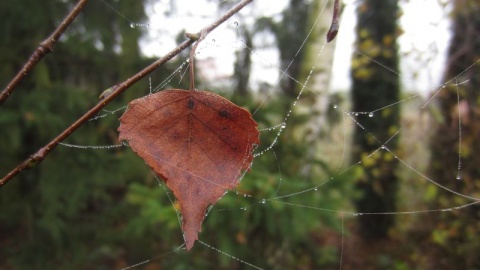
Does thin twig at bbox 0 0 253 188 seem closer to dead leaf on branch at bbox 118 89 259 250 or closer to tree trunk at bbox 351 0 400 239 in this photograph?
dead leaf on branch at bbox 118 89 259 250

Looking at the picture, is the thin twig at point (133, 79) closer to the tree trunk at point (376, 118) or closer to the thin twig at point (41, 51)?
the thin twig at point (41, 51)

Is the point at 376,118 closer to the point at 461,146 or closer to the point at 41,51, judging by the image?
the point at 461,146

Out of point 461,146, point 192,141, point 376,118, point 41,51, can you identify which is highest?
point 41,51

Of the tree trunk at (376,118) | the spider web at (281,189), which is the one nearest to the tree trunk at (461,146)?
the spider web at (281,189)

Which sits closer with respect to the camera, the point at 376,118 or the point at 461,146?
the point at 461,146

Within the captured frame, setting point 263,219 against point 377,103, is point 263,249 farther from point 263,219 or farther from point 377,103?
point 377,103

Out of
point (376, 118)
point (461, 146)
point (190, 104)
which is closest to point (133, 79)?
point (190, 104)

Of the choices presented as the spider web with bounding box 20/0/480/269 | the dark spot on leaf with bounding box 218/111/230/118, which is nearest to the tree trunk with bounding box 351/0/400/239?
the spider web with bounding box 20/0/480/269

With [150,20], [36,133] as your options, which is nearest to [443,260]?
[150,20]
